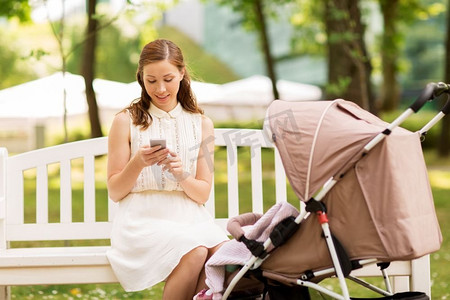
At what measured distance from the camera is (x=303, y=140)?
10.5ft

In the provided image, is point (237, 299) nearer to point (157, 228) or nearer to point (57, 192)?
point (157, 228)

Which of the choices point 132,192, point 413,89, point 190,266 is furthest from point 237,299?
point 413,89

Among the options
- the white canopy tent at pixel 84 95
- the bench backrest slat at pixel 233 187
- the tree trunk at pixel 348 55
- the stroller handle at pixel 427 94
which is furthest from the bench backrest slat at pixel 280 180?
the white canopy tent at pixel 84 95

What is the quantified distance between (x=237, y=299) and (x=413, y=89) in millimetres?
41335

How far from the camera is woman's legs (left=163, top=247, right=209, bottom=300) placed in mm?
3584

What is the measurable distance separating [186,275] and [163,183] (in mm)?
511

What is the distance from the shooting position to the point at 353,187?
10.4ft

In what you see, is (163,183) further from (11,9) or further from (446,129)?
(446,129)

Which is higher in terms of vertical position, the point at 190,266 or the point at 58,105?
the point at 58,105

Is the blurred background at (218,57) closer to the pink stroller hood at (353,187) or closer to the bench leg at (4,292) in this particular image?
the pink stroller hood at (353,187)

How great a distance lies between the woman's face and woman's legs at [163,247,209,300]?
79 cm

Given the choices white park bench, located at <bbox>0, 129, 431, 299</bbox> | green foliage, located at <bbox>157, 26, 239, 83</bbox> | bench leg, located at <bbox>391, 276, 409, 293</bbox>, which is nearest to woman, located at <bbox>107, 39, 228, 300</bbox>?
green foliage, located at <bbox>157, 26, 239, 83</bbox>

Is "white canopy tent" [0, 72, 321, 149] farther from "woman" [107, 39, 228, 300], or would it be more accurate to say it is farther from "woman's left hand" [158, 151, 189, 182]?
"woman's left hand" [158, 151, 189, 182]

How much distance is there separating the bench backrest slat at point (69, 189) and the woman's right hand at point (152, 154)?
0.99 m
